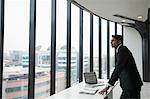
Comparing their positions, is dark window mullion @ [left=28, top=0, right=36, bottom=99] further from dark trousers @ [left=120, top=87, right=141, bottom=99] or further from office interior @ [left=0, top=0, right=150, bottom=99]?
dark trousers @ [left=120, top=87, right=141, bottom=99]

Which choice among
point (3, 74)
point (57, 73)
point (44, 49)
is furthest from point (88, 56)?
point (3, 74)

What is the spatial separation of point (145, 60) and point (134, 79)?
633 centimetres

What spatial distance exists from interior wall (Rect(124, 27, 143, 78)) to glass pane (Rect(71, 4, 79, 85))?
3578 mm

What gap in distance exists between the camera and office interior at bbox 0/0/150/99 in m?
3.67

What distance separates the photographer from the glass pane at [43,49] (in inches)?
174

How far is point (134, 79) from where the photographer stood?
Result: 288 centimetres

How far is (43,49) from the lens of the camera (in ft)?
15.4

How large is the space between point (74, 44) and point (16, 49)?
101 inches

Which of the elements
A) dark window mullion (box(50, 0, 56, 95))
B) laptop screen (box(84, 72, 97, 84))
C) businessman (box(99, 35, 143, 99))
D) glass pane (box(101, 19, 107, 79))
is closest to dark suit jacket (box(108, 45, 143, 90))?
businessman (box(99, 35, 143, 99))

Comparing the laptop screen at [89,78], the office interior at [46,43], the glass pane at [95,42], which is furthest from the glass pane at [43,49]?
the glass pane at [95,42]

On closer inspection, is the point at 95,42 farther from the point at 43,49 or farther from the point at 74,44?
the point at 43,49

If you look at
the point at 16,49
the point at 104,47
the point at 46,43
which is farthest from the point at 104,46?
the point at 16,49

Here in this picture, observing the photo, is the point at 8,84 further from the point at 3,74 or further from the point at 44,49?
the point at 44,49

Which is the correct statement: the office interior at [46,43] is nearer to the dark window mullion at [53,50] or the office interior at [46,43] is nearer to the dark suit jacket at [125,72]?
the dark window mullion at [53,50]
